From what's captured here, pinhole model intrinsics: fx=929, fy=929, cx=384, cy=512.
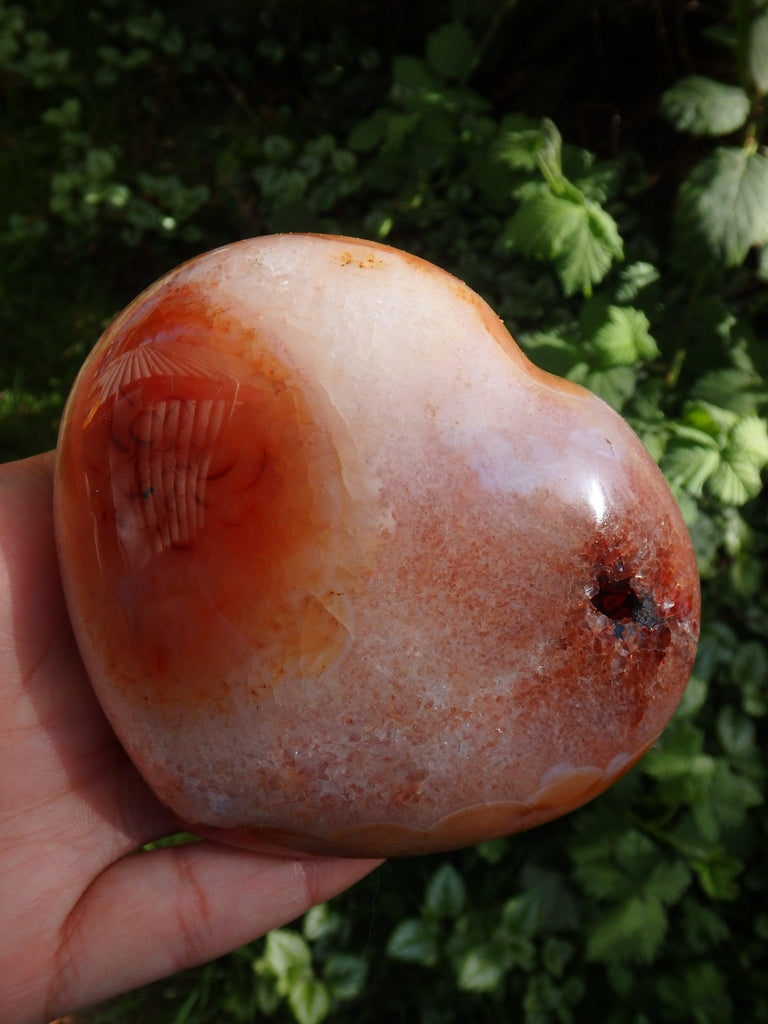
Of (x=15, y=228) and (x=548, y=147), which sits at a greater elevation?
(x=548, y=147)

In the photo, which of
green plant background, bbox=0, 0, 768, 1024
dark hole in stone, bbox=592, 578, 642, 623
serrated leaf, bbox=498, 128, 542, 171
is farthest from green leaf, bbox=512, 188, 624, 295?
dark hole in stone, bbox=592, 578, 642, 623

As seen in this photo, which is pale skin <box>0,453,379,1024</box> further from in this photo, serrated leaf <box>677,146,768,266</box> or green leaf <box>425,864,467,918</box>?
serrated leaf <box>677,146,768,266</box>

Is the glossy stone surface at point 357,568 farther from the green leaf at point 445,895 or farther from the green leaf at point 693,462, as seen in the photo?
the green leaf at point 445,895

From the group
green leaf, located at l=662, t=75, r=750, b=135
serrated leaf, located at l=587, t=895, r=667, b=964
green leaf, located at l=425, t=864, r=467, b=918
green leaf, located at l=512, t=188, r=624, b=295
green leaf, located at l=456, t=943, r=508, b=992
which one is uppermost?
green leaf, located at l=662, t=75, r=750, b=135

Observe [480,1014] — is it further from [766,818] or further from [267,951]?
[766,818]

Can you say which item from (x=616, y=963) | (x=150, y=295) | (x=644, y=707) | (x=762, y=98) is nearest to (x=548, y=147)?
(x=762, y=98)

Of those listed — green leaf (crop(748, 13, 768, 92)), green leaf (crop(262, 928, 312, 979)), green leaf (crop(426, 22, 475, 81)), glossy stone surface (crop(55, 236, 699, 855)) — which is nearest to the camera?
glossy stone surface (crop(55, 236, 699, 855))

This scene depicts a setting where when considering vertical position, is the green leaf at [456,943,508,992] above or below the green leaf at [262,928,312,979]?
above
